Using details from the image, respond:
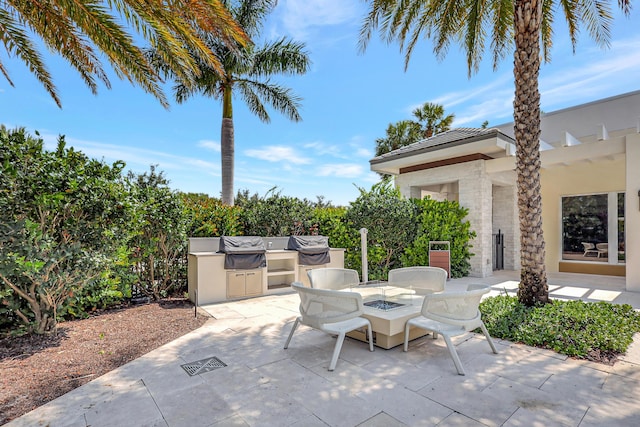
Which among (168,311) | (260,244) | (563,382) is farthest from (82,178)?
(563,382)

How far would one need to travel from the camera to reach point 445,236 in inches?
407

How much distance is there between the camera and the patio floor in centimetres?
268

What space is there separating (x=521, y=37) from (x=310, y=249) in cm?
630

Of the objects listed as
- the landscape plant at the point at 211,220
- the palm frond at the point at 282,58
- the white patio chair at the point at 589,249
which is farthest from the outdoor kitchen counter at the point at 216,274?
the white patio chair at the point at 589,249

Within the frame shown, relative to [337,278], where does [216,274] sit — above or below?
below

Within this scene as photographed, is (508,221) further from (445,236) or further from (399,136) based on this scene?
(399,136)

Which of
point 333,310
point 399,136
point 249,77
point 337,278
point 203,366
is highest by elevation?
point 249,77

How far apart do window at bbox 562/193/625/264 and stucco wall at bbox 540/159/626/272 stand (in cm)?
21

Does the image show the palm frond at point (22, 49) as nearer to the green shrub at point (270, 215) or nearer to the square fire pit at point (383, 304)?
the green shrub at point (270, 215)

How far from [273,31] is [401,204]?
9069 millimetres

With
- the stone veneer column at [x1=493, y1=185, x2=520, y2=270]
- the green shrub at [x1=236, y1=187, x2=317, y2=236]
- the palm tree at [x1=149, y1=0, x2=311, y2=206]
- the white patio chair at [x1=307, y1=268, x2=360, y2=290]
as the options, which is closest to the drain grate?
the white patio chair at [x1=307, y1=268, x2=360, y2=290]

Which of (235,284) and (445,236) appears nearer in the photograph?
(235,284)

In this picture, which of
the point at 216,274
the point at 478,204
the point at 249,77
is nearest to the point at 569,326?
Answer: the point at 478,204

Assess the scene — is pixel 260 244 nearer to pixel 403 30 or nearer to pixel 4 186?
pixel 4 186
